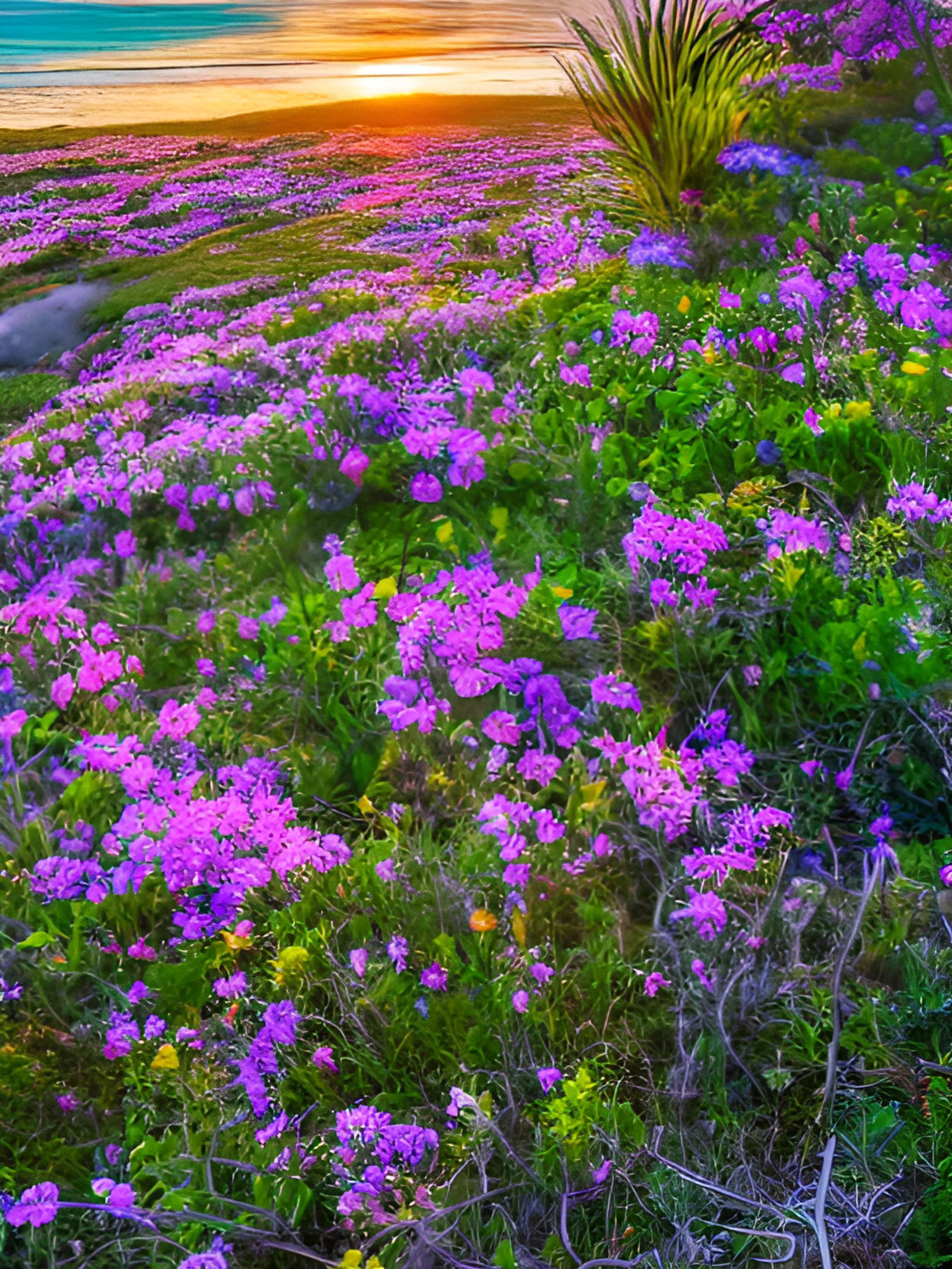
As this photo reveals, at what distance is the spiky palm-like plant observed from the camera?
5523 mm

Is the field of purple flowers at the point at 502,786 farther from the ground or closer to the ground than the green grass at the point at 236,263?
closer to the ground

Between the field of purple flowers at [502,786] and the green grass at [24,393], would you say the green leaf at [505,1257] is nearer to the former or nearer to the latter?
the field of purple flowers at [502,786]

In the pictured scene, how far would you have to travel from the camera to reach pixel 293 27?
17.5 feet

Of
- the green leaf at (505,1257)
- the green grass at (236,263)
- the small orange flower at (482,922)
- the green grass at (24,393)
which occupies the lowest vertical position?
the green leaf at (505,1257)

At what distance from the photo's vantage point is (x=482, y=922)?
213 centimetres

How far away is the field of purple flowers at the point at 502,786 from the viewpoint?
5.88 feet

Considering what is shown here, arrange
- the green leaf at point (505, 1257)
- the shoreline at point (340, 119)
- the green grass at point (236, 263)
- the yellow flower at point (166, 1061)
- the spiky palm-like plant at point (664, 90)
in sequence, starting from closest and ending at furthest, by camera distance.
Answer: the green leaf at point (505, 1257) < the yellow flower at point (166, 1061) < the shoreline at point (340, 119) < the spiky palm-like plant at point (664, 90) < the green grass at point (236, 263)

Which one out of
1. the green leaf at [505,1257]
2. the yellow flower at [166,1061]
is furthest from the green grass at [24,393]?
the green leaf at [505,1257]

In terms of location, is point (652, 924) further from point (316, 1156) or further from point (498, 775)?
point (316, 1156)

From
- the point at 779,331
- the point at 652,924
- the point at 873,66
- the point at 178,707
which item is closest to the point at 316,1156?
the point at 652,924

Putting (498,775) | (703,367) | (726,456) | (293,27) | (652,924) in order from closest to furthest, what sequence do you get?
(652,924) → (498,775) → (726,456) → (703,367) → (293,27)

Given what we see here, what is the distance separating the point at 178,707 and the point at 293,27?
4.25 m

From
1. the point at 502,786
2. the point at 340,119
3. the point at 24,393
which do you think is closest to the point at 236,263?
the point at 340,119

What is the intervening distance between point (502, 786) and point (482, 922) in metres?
0.55
